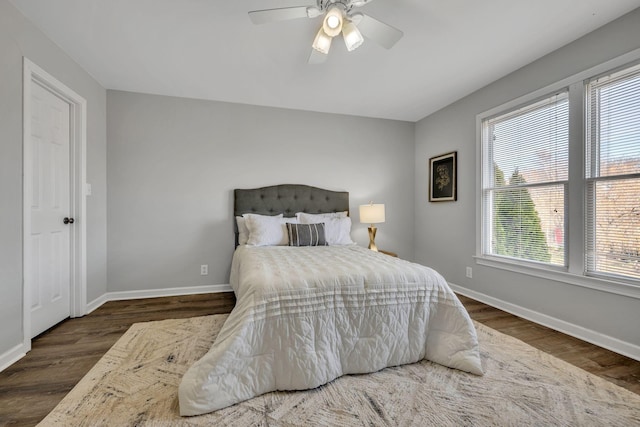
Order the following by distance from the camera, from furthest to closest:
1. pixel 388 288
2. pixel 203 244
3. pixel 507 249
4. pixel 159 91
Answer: pixel 203 244 → pixel 159 91 → pixel 507 249 → pixel 388 288

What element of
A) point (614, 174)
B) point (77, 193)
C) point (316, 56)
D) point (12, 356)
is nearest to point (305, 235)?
point (316, 56)

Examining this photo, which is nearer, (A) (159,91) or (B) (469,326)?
(B) (469,326)

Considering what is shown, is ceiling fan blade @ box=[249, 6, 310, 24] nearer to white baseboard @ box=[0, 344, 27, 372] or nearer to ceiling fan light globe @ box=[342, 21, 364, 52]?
ceiling fan light globe @ box=[342, 21, 364, 52]

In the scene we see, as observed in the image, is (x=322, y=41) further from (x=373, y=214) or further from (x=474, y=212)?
(x=474, y=212)

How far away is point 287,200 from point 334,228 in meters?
0.75

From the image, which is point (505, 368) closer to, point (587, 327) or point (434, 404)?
point (434, 404)

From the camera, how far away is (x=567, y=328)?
7.43 ft

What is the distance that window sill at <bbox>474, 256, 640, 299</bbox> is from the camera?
1.93 m

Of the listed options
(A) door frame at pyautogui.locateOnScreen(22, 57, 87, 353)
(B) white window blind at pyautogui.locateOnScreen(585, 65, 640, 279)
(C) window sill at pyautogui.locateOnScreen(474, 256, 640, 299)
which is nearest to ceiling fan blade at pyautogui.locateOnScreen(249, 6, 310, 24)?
(A) door frame at pyautogui.locateOnScreen(22, 57, 87, 353)

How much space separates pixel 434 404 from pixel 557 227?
2.02 meters

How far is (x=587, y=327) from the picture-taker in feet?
7.02

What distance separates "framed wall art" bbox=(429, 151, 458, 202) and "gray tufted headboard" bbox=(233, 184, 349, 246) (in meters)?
1.23

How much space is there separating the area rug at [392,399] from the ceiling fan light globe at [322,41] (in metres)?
2.22

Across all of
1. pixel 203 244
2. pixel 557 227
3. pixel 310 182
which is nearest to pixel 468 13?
pixel 557 227
